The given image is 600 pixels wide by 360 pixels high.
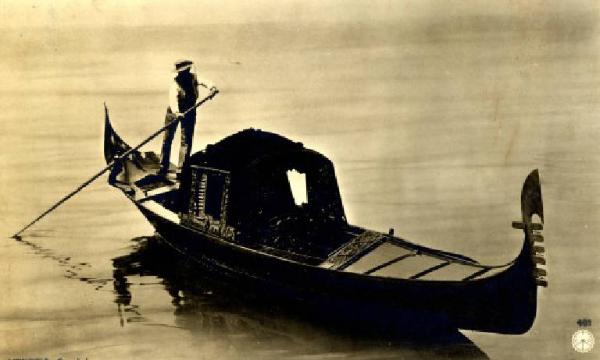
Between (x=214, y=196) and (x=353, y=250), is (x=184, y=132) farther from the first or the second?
(x=353, y=250)

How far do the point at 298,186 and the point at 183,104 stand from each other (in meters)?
0.79

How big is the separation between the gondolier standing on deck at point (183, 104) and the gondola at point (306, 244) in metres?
0.12

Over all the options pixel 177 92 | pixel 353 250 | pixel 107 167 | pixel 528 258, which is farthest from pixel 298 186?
pixel 528 258

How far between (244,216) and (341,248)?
0.56m

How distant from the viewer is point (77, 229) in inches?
159

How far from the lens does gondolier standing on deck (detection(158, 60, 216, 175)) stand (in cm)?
396

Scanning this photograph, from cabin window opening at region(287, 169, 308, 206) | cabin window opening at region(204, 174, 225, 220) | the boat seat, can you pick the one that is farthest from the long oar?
the boat seat

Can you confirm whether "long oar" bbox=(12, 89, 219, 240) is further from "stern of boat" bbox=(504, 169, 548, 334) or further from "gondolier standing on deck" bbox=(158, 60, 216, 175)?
"stern of boat" bbox=(504, 169, 548, 334)

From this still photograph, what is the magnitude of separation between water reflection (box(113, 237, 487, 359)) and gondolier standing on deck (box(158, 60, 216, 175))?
0.59 metres

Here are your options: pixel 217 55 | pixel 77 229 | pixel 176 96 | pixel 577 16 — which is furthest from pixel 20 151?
pixel 577 16

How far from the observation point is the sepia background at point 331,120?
3814 mm

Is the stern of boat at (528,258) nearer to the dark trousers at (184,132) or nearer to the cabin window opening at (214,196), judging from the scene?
the cabin window opening at (214,196)

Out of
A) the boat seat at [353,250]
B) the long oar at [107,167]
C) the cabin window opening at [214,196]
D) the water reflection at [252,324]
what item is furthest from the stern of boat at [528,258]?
the long oar at [107,167]

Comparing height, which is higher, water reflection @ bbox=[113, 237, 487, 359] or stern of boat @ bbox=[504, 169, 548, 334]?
stern of boat @ bbox=[504, 169, 548, 334]
